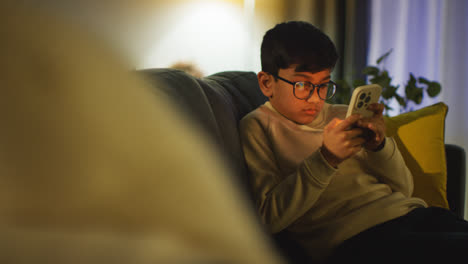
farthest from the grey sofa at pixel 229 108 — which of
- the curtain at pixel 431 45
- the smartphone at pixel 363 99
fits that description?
the curtain at pixel 431 45

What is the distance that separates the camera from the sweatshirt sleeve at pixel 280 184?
0.80 metres

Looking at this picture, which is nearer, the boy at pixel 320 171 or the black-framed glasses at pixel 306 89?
the boy at pixel 320 171

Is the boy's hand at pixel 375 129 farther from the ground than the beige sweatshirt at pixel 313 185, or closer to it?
farther from the ground

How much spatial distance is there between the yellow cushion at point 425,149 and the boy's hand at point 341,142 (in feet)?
1.56

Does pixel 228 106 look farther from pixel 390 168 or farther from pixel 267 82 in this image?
pixel 390 168

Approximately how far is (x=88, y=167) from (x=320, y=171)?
2.43 feet

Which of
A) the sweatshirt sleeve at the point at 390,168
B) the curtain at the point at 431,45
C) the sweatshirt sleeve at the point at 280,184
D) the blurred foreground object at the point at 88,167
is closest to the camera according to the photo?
the blurred foreground object at the point at 88,167

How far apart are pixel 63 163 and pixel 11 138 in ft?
0.05

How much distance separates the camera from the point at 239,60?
2.68 metres

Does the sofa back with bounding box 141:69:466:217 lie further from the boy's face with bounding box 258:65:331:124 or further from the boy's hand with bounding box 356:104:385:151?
the boy's hand with bounding box 356:104:385:151

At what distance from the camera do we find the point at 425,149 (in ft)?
4.04

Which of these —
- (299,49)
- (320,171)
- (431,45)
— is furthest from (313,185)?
(431,45)

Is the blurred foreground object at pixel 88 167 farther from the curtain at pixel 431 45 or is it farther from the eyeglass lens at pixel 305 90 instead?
the curtain at pixel 431 45

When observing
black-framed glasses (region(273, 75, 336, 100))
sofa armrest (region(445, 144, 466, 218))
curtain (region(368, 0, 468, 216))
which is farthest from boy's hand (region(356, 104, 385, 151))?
curtain (region(368, 0, 468, 216))
